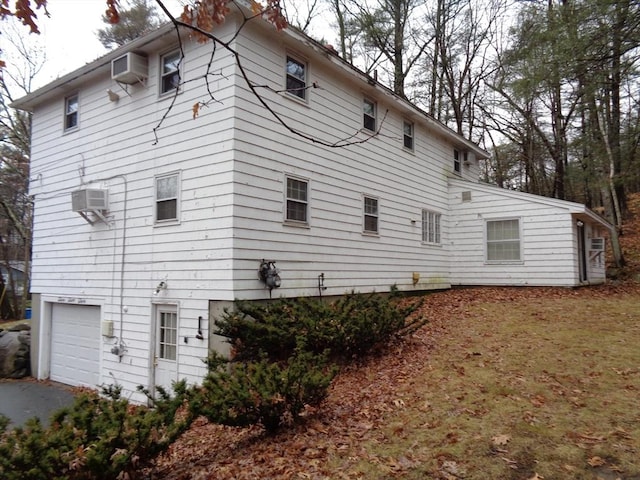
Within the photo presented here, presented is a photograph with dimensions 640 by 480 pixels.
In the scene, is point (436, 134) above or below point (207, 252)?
above

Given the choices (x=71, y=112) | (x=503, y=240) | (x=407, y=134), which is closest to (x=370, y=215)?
(x=407, y=134)

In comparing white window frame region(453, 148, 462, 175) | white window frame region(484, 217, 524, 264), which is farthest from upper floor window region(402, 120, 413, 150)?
white window frame region(484, 217, 524, 264)

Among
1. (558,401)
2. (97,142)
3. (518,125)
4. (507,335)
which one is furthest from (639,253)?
(97,142)

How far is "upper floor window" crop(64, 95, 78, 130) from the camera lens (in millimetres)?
11180

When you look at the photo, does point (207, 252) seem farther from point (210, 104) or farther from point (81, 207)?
point (81, 207)

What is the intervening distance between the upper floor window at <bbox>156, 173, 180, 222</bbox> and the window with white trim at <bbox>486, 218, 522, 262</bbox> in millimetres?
10144

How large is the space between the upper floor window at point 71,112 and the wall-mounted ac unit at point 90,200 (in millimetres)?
2418

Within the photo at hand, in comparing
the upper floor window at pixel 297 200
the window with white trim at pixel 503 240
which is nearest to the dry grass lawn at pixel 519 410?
the upper floor window at pixel 297 200

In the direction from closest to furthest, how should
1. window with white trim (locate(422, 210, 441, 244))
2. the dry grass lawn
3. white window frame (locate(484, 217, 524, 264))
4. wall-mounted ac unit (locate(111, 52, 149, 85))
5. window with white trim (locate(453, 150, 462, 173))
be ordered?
the dry grass lawn, wall-mounted ac unit (locate(111, 52, 149, 85)), white window frame (locate(484, 217, 524, 264)), window with white trim (locate(422, 210, 441, 244)), window with white trim (locate(453, 150, 462, 173))

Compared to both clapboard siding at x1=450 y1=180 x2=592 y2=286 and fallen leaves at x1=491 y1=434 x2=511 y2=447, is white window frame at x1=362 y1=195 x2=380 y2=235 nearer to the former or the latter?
clapboard siding at x1=450 y1=180 x2=592 y2=286

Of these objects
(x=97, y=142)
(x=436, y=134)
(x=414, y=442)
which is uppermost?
(x=436, y=134)

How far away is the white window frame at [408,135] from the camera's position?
43.3 ft

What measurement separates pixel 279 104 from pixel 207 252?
3362mm

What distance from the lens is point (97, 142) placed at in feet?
34.2
